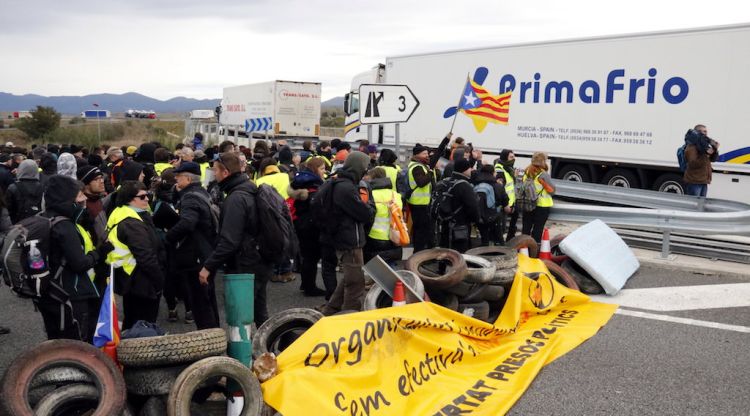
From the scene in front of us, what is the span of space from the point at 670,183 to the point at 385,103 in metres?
8.07

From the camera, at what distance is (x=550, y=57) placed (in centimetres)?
1772

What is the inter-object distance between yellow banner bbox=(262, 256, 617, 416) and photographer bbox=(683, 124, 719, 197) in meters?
7.72

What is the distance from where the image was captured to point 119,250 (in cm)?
596

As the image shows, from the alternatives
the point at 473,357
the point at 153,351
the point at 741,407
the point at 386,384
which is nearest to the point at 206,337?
the point at 153,351

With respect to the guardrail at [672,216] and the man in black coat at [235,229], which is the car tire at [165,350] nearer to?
the man in black coat at [235,229]

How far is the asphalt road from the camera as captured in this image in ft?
17.5

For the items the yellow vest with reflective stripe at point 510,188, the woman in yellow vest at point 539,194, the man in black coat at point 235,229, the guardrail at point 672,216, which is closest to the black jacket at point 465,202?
the yellow vest with reflective stripe at point 510,188

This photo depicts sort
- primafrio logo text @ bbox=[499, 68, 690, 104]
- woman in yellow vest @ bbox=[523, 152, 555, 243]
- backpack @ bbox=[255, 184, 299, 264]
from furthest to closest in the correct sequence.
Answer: primafrio logo text @ bbox=[499, 68, 690, 104], woman in yellow vest @ bbox=[523, 152, 555, 243], backpack @ bbox=[255, 184, 299, 264]

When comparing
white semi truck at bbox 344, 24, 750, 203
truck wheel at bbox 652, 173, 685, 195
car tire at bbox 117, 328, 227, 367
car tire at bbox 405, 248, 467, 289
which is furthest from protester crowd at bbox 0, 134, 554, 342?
truck wheel at bbox 652, 173, 685, 195

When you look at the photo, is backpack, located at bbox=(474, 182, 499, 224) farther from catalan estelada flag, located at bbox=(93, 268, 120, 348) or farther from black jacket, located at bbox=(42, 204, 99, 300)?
catalan estelada flag, located at bbox=(93, 268, 120, 348)

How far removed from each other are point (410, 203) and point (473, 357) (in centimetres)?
403

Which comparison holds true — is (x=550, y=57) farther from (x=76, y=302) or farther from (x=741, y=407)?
(x=76, y=302)

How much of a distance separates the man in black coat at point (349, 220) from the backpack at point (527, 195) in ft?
13.5

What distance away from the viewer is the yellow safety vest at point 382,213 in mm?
8375
